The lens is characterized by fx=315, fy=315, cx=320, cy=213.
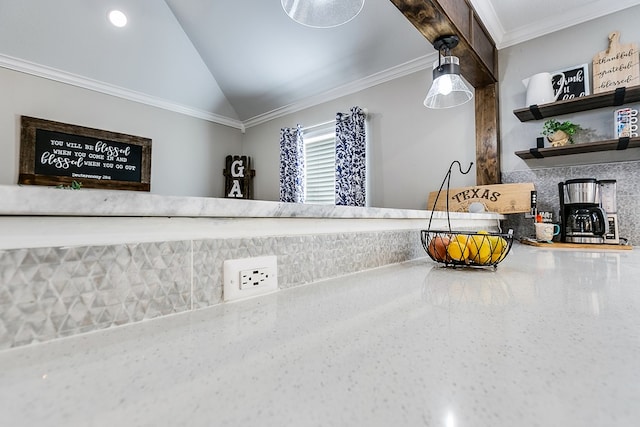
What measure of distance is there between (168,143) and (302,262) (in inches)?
129

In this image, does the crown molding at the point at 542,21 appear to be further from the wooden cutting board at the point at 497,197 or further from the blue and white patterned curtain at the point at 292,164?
the blue and white patterned curtain at the point at 292,164

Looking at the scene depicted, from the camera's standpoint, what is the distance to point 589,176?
1.91 m

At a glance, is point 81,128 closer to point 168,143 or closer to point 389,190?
point 168,143

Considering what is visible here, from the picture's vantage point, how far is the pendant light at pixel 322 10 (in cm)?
96

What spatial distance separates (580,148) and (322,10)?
1.75 meters

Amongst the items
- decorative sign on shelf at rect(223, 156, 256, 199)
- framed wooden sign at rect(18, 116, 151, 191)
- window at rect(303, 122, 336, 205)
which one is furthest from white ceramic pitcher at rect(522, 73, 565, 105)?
framed wooden sign at rect(18, 116, 151, 191)

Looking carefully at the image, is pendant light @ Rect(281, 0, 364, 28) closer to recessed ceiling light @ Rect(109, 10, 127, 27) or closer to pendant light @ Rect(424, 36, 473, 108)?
pendant light @ Rect(424, 36, 473, 108)

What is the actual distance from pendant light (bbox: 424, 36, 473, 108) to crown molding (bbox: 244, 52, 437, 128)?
2.92 feet

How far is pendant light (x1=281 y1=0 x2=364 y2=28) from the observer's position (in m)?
0.96

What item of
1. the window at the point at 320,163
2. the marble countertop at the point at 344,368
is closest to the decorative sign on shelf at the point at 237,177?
the window at the point at 320,163

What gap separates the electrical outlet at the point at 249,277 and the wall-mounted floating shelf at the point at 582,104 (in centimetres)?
211

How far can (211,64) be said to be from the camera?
3285mm

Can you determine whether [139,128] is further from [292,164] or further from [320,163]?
[320,163]

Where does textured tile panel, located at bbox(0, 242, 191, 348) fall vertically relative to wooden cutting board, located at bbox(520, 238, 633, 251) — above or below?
above
